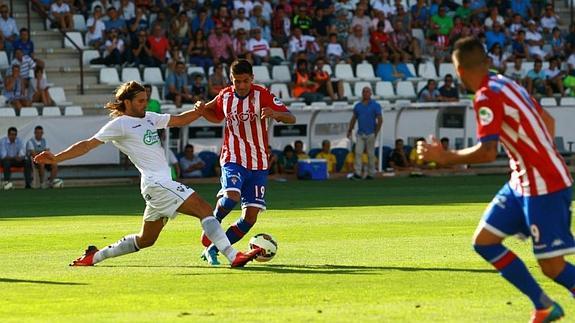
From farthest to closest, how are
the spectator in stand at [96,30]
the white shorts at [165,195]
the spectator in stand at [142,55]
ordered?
the spectator in stand at [96,30], the spectator in stand at [142,55], the white shorts at [165,195]

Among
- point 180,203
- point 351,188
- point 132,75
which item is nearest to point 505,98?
point 180,203

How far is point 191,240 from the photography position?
17297mm

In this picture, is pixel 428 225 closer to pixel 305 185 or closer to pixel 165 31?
pixel 305 185

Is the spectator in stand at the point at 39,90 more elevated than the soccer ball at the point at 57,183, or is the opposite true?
the spectator in stand at the point at 39,90

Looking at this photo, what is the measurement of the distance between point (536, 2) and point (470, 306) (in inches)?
1302

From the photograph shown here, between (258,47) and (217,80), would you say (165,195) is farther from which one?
(258,47)

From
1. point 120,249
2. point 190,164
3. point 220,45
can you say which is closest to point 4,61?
point 190,164

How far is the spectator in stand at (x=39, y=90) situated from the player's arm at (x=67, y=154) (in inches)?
727

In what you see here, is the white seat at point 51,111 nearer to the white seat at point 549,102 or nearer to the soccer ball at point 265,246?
the white seat at point 549,102

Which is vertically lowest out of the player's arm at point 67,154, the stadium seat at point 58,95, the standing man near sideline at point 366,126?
the standing man near sideline at point 366,126

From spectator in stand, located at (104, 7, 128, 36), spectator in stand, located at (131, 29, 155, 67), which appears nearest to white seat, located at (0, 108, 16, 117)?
spectator in stand, located at (131, 29, 155, 67)

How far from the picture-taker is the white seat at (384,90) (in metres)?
36.5

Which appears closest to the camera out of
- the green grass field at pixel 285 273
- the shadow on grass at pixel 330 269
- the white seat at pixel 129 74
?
the green grass field at pixel 285 273

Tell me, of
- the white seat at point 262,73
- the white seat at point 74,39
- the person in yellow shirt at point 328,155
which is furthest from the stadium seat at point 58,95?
the person in yellow shirt at point 328,155
